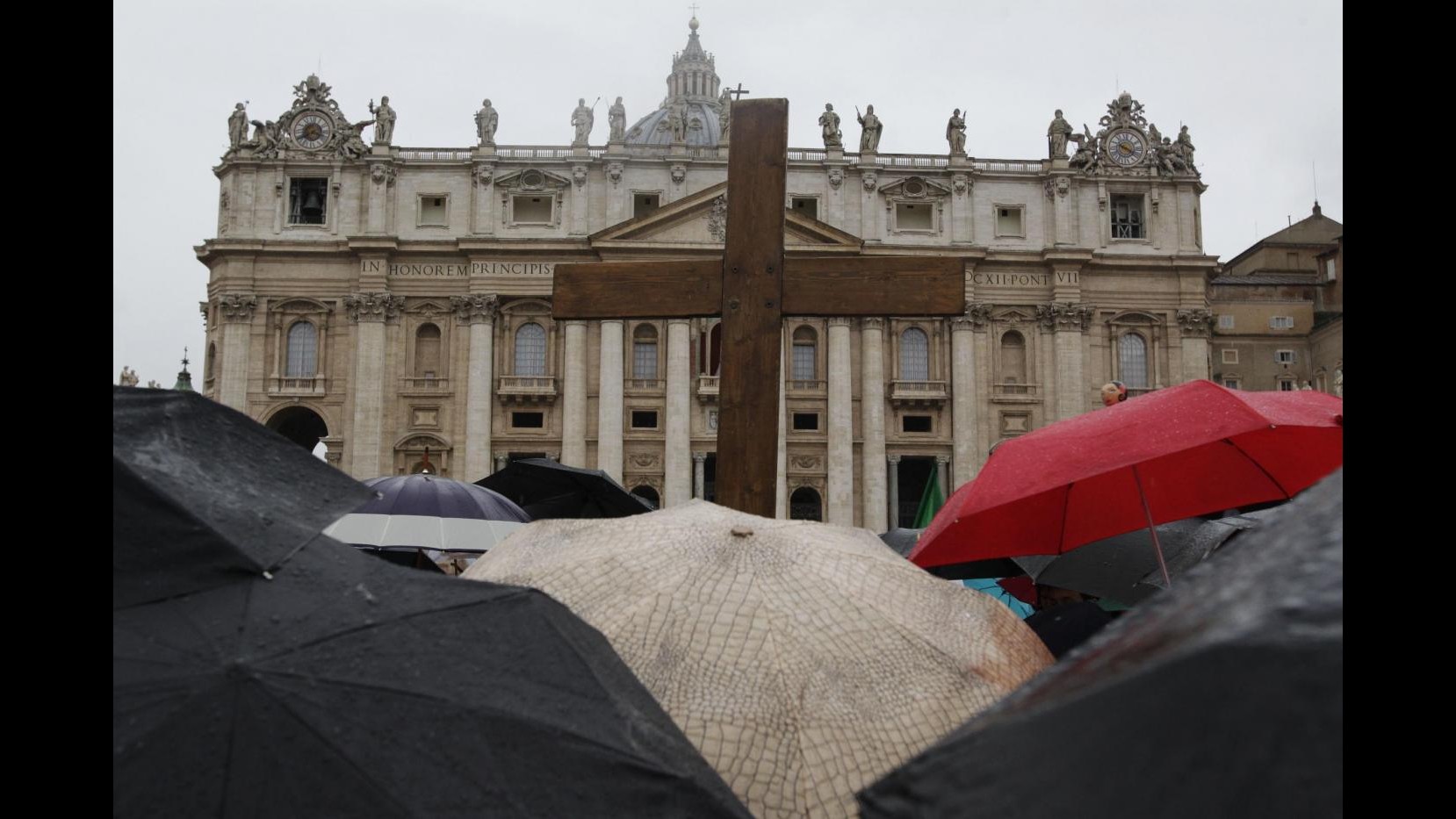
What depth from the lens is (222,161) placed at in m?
38.1

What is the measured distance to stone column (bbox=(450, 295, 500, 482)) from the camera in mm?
36312

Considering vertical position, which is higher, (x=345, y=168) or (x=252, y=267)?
(x=345, y=168)

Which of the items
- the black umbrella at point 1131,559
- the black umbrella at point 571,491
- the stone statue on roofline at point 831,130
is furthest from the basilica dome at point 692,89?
the black umbrella at point 1131,559

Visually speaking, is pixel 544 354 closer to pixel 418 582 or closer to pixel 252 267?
pixel 252 267

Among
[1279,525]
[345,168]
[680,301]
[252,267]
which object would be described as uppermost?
[345,168]

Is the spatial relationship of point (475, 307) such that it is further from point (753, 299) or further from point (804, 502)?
point (753, 299)

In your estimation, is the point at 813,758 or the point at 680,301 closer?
the point at 813,758

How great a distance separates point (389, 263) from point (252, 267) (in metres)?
4.49

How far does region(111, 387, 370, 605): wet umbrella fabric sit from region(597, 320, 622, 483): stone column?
34491mm

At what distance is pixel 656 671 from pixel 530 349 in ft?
119

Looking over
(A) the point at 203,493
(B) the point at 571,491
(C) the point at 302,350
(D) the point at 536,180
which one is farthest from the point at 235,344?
(A) the point at 203,493
